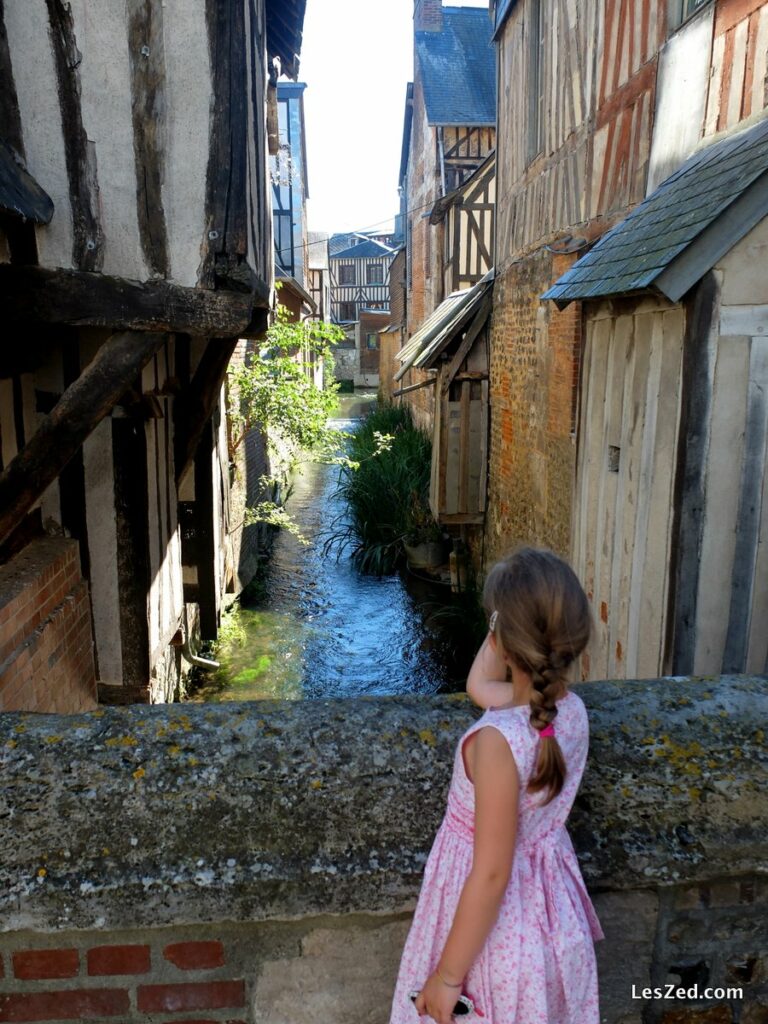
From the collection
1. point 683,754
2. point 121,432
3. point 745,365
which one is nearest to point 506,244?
point 121,432

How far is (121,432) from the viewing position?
4.78 meters

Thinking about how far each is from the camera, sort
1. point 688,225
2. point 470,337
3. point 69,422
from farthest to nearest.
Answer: point 470,337
point 69,422
point 688,225

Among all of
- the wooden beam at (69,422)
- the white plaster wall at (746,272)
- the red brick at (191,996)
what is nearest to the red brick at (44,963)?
the red brick at (191,996)

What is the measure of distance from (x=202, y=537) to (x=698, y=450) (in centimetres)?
511

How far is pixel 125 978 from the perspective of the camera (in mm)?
1368

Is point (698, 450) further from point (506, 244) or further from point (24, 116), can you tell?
point (506, 244)

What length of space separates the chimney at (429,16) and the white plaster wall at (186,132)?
18.3 m

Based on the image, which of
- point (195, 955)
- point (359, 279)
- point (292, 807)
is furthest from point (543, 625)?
point (359, 279)

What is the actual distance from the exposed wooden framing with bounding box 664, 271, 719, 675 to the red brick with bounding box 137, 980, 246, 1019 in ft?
7.73

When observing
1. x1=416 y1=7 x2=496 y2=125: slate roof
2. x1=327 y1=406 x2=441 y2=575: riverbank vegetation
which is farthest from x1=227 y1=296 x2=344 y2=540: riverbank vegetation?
x1=416 y1=7 x2=496 y2=125: slate roof

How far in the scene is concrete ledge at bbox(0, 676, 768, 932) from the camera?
1327 mm

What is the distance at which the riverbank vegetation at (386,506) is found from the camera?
11.2 meters

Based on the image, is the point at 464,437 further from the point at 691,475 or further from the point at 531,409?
the point at 691,475

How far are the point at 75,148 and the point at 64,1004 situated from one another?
3.10 metres
